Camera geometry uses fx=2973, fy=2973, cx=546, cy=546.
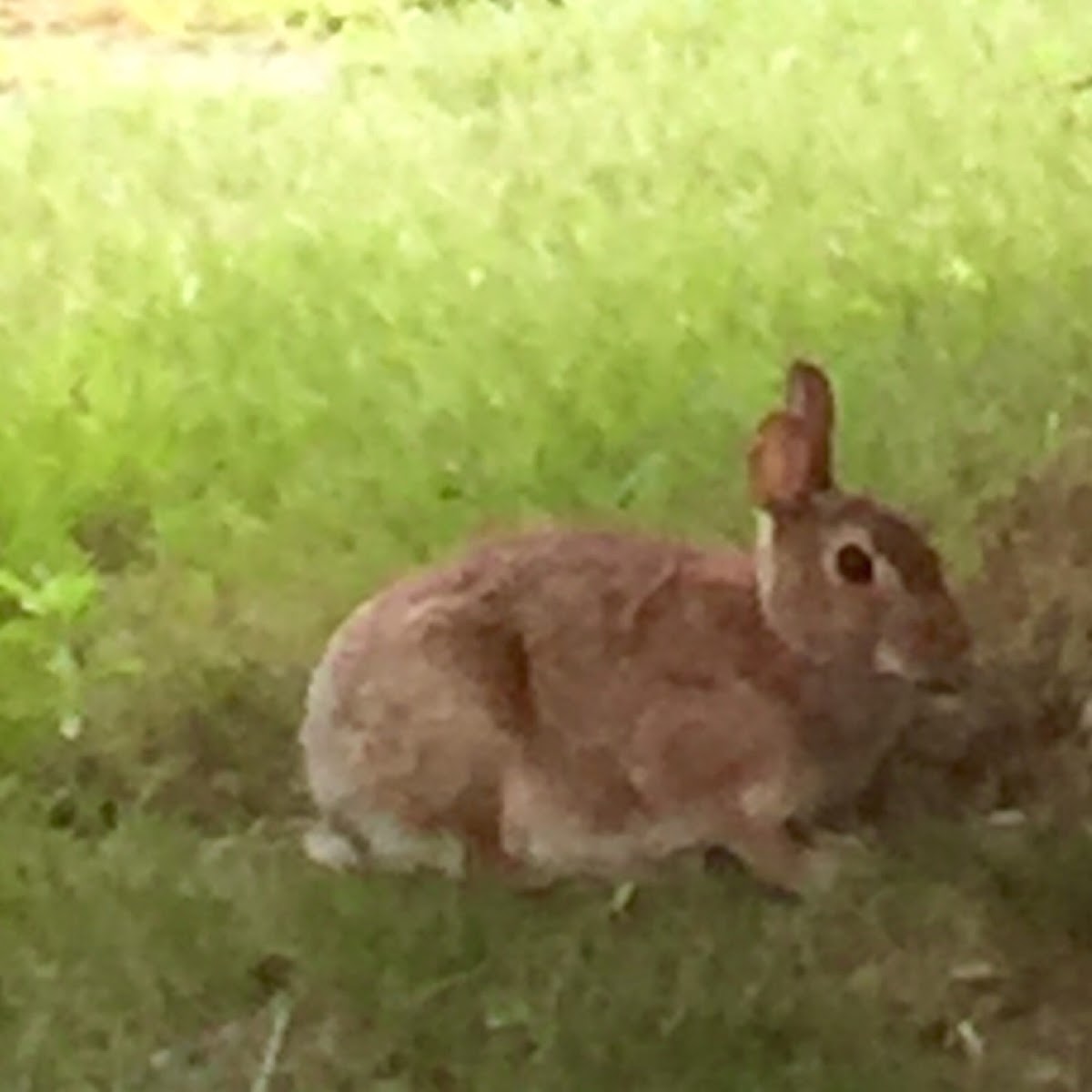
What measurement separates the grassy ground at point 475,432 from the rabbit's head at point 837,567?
0.29m

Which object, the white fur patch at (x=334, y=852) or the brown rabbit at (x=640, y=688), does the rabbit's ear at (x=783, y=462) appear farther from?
the white fur patch at (x=334, y=852)

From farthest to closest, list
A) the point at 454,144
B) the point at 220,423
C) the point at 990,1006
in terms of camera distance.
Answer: the point at 454,144
the point at 220,423
the point at 990,1006

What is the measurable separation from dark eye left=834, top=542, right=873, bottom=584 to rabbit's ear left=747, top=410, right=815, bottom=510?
8 cm

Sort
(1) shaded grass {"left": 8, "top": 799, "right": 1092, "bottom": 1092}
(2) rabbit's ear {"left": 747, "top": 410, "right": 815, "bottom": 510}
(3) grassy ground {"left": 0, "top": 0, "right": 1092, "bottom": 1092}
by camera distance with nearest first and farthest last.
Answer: (1) shaded grass {"left": 8, "top": 799, "right": 1092, "bottom": 1092} → (3) grassy ground {"left": 0, "top": 0, "right": 1092, "bottom": 1092} → (2) rabbit's ear {"left": 747, "top": 410, "right": 815, "bottom": 510}

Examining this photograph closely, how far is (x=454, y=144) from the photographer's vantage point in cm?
677

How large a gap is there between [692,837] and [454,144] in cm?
338

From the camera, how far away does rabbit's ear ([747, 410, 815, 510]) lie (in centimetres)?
359

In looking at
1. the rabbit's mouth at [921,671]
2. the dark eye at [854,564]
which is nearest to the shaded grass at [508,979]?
the rabbit's mouth at [921,671]

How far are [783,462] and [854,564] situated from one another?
5.9 inches

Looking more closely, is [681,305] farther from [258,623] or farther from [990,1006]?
[990,1006]

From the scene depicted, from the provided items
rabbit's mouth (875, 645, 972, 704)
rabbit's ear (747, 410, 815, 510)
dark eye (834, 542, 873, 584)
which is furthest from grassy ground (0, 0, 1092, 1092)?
rabbit's ear (747, 410, 815, 510)

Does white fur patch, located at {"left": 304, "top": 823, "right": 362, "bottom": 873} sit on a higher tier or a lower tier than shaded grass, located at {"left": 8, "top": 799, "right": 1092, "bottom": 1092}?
higher

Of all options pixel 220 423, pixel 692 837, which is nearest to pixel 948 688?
pixel 692 837

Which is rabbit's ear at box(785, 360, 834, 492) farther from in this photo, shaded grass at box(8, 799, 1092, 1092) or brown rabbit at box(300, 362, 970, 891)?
shaded grass at box(8, 799, 1092, 1092)
